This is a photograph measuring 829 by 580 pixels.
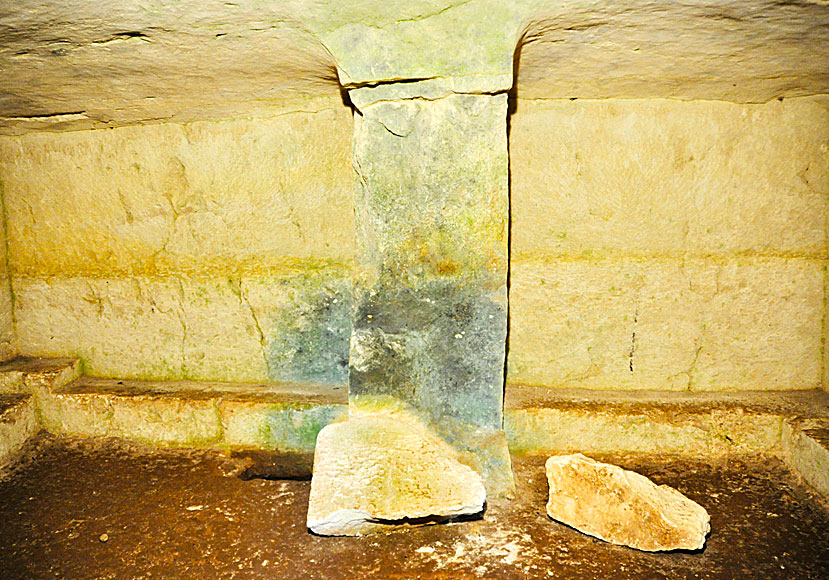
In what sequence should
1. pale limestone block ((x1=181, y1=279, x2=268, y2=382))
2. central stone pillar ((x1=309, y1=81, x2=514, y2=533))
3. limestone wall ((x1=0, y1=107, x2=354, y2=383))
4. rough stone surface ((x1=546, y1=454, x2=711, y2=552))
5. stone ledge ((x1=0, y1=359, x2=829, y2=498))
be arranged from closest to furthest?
Result: rough stone surface ((x1=546, y1=454, x2=711, y2=552))
central stone pillar ((x1=309, y1=81, x2=514, y2=533))
stone ledge ((x1=0, y1=359, x2=829, y2=498))
limestone wall ((x1=0, y1=107, x2=354, y2=383))
pale limestone block ((x1=181, y1=279, x2=268, y2=382))

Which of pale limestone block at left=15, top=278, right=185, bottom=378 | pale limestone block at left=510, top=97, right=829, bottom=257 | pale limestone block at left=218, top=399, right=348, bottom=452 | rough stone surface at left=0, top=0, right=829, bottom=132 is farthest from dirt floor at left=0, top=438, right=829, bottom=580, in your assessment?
rough stone surface at left=0, top=0, right=829, bottom=132

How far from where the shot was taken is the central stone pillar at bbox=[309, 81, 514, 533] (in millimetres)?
1926

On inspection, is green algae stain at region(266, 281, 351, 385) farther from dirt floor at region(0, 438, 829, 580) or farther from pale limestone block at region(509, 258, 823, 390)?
pale limestone block at region(509, 258, 823, 390)

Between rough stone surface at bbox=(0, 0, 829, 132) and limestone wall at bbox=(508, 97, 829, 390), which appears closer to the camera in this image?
rough stone surface at bbox=(0, 0, 829, 132)

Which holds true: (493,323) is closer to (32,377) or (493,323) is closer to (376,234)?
(376,234)

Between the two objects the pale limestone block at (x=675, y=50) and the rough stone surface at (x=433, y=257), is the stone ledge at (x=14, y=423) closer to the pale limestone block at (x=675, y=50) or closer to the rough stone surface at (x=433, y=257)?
the rough stone surface at (x=433, y=257)

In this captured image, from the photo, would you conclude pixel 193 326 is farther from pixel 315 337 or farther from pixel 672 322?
pixel 672 322

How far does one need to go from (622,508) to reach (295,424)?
1.44 metres

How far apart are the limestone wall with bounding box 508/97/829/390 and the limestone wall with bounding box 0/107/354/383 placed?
97 centimetres

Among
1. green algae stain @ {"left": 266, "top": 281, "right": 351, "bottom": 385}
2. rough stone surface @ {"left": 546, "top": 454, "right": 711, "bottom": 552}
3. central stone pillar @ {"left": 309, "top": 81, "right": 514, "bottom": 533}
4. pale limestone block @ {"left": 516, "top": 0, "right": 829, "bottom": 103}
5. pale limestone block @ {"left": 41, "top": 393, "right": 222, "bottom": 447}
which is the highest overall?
pale limestone block @ {"left": 516, "top": 0, "right": 829, "bottom": 103}

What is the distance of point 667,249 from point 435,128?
1426 millimetres

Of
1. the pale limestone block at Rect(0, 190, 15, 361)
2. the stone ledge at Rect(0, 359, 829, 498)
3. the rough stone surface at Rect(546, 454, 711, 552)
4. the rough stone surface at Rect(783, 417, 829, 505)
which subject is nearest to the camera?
the rough stone surface at Rect(546, 454, 711, 552)

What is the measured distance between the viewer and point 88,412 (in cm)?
270

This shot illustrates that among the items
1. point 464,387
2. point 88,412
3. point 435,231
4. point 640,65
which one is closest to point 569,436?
point 464,387
